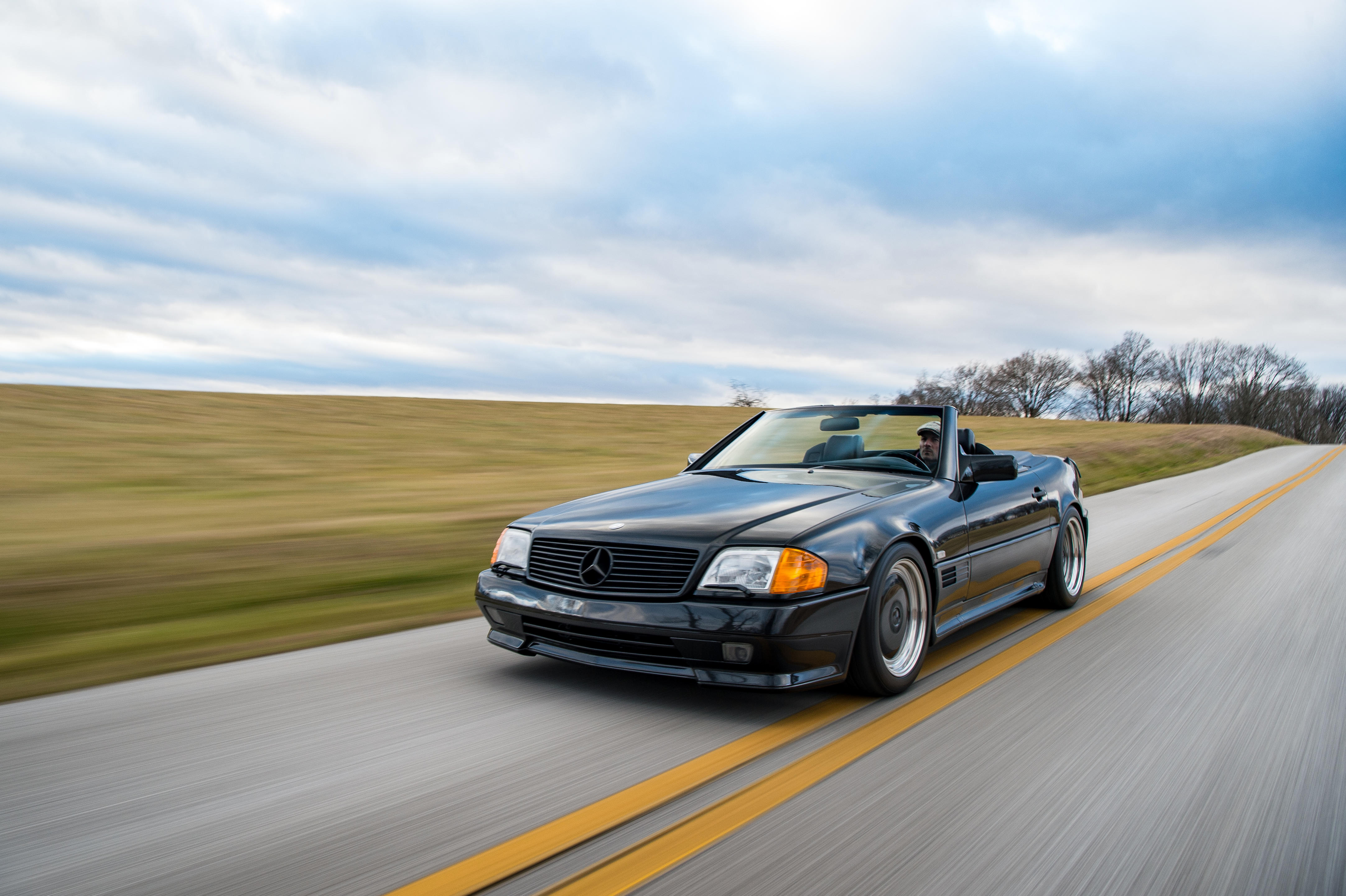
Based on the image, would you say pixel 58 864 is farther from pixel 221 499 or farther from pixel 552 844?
pixel 221 499

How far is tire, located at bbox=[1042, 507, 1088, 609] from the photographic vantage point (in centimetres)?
570

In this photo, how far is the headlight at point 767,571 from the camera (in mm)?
3316

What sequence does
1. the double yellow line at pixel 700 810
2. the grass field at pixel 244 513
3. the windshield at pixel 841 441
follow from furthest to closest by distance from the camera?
the grass field at pixel 244 513
the windshield at pixel 841 441
the double yellow line at pixel 700 810

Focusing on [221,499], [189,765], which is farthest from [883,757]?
[221,499]

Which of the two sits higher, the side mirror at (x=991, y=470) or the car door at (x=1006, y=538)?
the side mirror at (x=991, y=470)

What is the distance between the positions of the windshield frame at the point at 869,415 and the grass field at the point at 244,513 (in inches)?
80.2

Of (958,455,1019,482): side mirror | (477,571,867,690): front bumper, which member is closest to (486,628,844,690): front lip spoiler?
(477,571,867,690): front bumper

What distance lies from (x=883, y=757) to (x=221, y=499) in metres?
9.99

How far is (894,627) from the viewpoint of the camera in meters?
3.80

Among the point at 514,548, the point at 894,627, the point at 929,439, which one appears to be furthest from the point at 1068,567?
the point at 514,548

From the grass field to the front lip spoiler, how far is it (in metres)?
2.11

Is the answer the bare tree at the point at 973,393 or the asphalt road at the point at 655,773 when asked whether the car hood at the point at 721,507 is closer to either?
the asphalt road at the point at 655,773

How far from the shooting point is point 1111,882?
222cm

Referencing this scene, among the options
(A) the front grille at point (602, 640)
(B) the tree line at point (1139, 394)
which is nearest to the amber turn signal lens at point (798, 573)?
(A) the front grille at point (602, 640)
